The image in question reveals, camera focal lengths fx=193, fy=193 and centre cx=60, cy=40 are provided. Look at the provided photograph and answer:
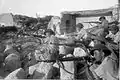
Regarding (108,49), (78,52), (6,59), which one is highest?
(108,49)

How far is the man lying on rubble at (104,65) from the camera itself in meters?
1.26

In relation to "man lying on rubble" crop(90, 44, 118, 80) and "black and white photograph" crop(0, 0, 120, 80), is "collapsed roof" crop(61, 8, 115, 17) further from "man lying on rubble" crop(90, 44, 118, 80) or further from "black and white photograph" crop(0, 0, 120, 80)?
"man lying on rubble" crop(90, 44, 118, 80)

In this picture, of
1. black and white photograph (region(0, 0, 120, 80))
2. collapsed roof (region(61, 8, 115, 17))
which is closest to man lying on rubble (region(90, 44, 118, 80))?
black and white photograph (region(0, 0, 120, 80))

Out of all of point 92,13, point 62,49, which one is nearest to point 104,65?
point 62,49

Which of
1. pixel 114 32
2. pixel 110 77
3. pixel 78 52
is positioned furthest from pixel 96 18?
pixel 110 77

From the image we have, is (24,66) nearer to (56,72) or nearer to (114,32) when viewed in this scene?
(56,72)

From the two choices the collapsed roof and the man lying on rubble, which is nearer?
the man lying on rubble

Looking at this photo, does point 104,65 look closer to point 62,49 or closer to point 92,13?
point 62,49

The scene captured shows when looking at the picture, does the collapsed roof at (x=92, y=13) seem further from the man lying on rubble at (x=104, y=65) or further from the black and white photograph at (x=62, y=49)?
the man lying on rubble at (x=104, y=65)

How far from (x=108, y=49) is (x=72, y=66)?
1.15ft

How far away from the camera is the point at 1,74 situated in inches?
77.5

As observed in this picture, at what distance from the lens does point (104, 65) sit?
1.28m

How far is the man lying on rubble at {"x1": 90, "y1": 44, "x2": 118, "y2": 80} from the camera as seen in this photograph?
1.26m

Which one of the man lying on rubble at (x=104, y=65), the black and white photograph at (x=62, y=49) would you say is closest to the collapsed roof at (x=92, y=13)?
the black and white photograph at (x=62, y=49)
